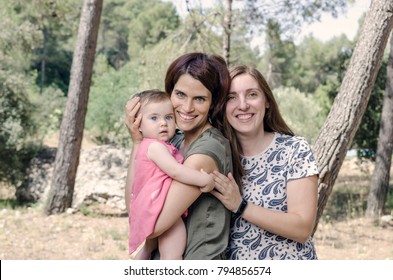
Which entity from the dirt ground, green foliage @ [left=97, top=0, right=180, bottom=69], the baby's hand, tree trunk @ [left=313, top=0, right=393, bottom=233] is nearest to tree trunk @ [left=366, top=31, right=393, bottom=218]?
the dirt ground

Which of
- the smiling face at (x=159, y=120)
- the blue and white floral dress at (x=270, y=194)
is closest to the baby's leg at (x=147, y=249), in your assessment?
the blue and white floral dress at (x=270, y=194)

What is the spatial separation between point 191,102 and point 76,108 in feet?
23.7

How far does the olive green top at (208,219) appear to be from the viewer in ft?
6.92

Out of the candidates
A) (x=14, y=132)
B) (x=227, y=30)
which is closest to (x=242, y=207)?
(x=227, y=30)

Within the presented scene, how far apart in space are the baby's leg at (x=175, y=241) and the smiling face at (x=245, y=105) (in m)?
0.45

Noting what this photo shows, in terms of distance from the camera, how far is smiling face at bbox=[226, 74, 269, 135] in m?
2.27

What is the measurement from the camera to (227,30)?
375 inches

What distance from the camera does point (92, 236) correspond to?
25.6 feet

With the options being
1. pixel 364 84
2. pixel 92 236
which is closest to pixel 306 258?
pixel 364 84

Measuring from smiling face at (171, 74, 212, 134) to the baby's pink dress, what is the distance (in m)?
0.13

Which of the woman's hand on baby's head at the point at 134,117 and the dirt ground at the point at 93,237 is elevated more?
the woman's hand on baby's head at the point at 134,117

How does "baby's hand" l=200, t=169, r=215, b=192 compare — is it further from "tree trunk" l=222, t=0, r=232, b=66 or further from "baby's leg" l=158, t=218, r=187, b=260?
"tree trunk" l=222, t=0, r=232, b=66

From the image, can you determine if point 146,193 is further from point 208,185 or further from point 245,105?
point 245,105

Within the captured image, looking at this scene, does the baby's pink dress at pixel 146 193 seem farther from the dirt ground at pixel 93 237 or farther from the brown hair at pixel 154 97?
the dirt ground at pixel 93 237
